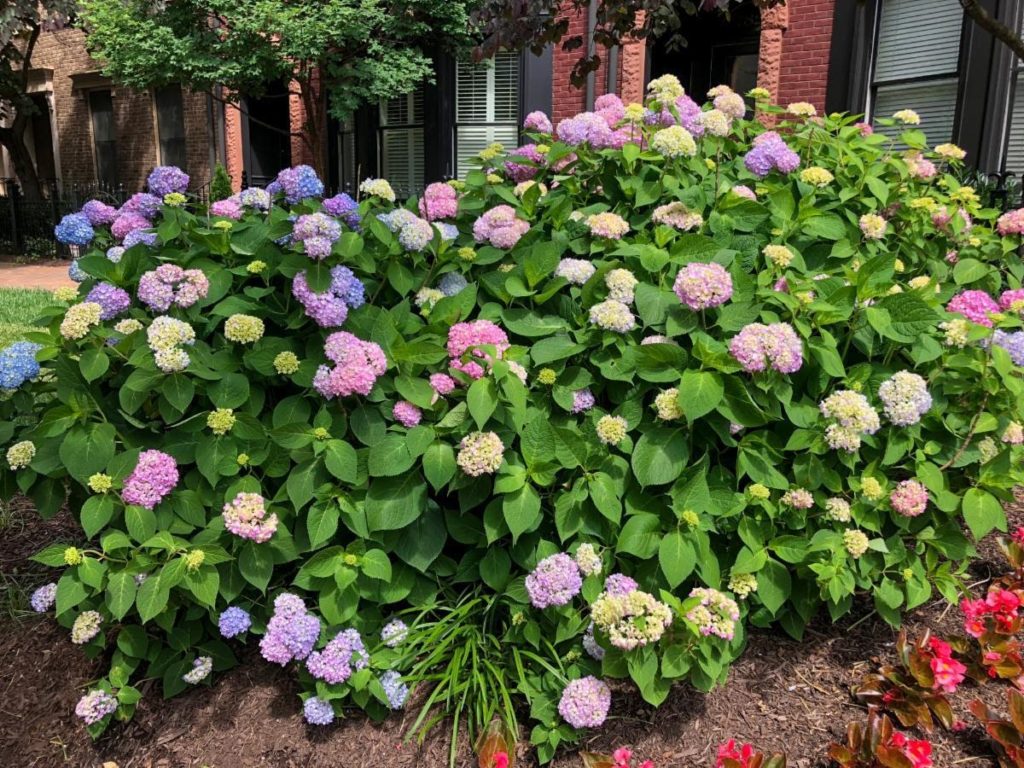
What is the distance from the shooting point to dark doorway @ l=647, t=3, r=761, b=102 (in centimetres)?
962

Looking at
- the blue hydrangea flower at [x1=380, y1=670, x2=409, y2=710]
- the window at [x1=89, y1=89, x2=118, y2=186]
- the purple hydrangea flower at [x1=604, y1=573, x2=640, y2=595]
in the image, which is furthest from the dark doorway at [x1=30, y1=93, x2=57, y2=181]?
the purple hydrangea flower at [x1=604, y1=573, x2=640, y2=595]

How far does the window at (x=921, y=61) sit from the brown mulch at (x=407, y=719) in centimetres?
664

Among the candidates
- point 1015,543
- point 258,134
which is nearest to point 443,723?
point 1015,543

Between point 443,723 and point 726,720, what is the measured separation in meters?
0.76

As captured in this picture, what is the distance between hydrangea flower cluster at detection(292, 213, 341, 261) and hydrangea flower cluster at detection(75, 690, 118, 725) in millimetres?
1337

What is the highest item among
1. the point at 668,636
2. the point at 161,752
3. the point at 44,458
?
the point at 44,458

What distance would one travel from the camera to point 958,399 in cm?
226

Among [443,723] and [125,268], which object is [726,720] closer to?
[443,723]

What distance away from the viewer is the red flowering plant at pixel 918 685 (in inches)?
80.5

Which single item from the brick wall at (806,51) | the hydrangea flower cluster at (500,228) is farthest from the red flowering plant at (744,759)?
the brick wall at (806,51)

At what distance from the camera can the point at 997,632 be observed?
7.35ft

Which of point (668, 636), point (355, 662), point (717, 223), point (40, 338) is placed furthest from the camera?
point (717, 223)

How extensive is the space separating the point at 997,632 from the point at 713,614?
0.92 m

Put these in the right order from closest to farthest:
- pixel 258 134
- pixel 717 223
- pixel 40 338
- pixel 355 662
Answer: pixel 355 662, pixel 40 338, pixel 717 223, pixel 258 134
